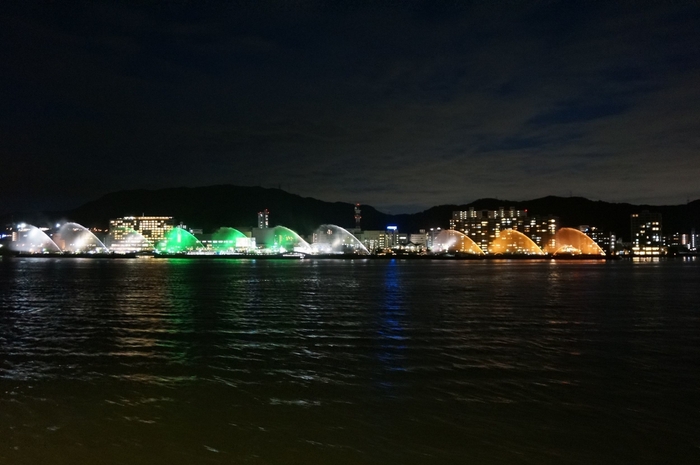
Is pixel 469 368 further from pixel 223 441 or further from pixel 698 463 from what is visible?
pixel 223 441

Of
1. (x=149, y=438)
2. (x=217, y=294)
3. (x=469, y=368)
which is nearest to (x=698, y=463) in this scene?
(x=469, y=368)

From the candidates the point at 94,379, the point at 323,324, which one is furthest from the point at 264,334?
the point at 94,379

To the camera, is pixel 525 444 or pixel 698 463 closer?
pixel 698 463

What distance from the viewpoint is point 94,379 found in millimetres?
13914

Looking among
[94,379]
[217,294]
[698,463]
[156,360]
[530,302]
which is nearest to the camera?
[698,463]

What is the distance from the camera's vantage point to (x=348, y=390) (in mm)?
12930

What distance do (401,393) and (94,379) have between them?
7778 mm

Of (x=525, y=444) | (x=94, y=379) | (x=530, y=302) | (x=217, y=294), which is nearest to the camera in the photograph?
(x=525, y=444)

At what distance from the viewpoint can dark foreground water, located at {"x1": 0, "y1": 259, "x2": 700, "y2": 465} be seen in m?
9.15

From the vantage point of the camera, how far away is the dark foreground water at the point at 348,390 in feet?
30.0

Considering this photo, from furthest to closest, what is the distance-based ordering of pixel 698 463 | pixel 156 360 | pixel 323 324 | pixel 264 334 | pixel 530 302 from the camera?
pixel 530 302 < pixel 323 324 < pixel 264 334 < pixel 156 360 < pixel 698 463

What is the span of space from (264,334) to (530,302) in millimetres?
21088

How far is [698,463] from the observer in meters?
8.61

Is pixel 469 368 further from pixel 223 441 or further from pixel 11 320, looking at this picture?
pixel 11 320
